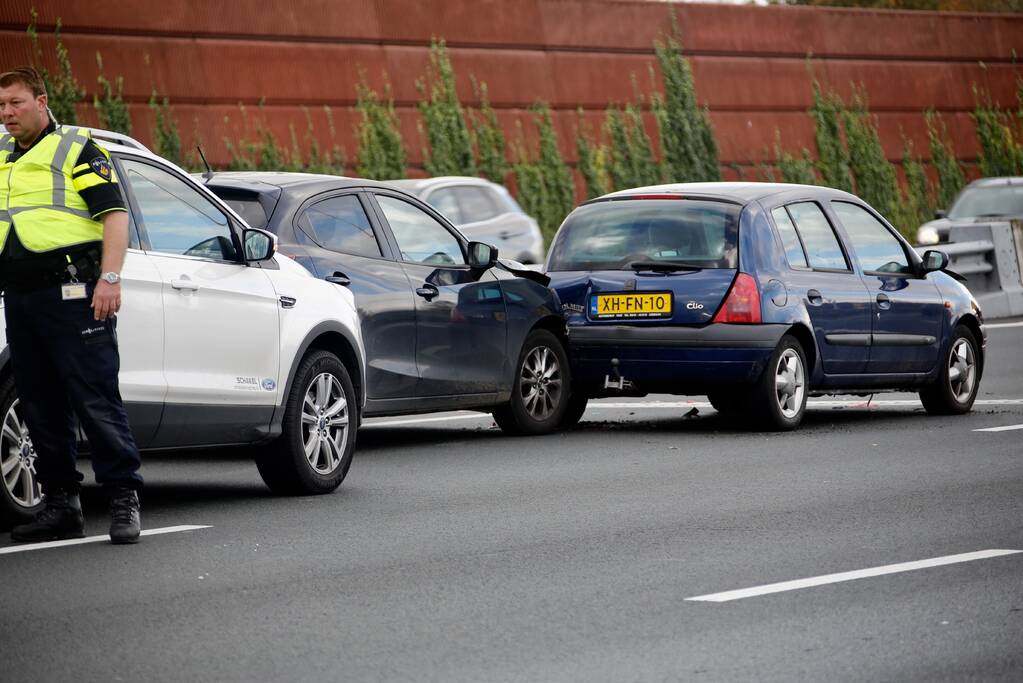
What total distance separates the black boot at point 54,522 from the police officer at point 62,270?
0.23m

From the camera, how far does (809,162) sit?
147 feet

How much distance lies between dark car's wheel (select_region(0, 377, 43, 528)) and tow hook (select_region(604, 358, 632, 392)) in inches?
204

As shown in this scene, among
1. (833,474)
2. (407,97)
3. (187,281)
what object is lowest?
(833,474)

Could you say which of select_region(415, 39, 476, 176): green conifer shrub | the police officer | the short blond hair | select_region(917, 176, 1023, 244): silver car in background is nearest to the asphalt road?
the police officer

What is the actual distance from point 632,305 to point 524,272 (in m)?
0.78

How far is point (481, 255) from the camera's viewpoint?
39.7 ft

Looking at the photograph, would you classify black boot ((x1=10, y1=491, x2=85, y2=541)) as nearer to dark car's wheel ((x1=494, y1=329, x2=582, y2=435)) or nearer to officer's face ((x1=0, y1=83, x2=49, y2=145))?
officer's face ((x1=0, y1=83, x2=49, y2=145))

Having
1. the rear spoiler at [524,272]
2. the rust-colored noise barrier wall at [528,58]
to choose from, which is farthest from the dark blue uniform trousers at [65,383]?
the rust-colored noise barrier wall at [528,58]

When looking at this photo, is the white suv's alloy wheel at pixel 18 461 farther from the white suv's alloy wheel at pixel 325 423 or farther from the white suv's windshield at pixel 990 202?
the white suv's windshield at pixel 990 202

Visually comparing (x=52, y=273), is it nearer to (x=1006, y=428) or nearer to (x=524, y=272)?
(x=524, y=272)

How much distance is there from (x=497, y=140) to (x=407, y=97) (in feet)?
6.81

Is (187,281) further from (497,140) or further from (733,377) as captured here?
(497,140)

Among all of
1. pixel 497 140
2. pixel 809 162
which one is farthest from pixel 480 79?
pixel 809 162

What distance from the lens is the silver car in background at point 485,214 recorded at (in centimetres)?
2214
